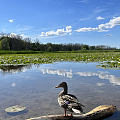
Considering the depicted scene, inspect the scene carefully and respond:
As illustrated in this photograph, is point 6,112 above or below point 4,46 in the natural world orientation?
below

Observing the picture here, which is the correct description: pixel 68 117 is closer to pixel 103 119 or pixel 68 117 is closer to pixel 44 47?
pixel 103 119

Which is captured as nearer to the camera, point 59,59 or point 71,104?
point 71,104

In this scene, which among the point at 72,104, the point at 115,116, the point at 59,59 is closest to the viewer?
the point at 72,104

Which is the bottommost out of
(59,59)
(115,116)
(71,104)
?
(115,116)

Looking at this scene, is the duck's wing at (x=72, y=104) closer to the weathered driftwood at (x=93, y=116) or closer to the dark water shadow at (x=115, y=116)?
the weathered driftwood at (x=93, y=116)

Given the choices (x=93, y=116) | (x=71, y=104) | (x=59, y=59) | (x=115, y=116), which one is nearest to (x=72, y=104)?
(x=71, y=104)

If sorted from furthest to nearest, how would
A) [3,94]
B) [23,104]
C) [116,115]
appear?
1. [3,94]
2. [23,104]
3. [116,115]

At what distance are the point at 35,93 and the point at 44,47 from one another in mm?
82309

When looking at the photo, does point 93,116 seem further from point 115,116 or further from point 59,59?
point 59,59

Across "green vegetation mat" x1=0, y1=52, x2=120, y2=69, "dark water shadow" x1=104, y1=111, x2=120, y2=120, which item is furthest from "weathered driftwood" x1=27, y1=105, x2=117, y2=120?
"green vegetation mat" x1=0, y1=52, x2=120, y2=69

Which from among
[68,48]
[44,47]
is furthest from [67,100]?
[68,48]

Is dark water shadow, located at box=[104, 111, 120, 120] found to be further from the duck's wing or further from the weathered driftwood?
the duck's wing

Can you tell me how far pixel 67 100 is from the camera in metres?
3.55

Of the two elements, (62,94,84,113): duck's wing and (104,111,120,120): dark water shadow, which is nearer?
(62,94,84,113): duck's wing
